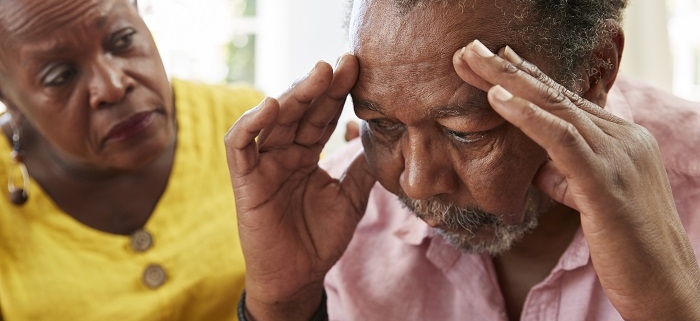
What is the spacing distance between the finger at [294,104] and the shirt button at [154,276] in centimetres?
51

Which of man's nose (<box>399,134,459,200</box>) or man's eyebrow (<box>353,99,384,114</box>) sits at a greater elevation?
man's eyebrow (<box>353,99,384,114</box>)

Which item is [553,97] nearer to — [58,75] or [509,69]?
[509,69]

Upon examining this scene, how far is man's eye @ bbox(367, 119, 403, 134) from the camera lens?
1375mm

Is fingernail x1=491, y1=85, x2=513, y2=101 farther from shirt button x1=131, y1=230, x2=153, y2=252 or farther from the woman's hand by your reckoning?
shirt button x1=131, y1=230, x2=153, y2=252

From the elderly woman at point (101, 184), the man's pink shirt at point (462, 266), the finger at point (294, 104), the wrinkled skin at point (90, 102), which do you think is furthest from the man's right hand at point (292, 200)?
the wrinkled skin at point (90, 102)

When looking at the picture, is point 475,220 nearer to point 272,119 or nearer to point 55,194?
point 272,119

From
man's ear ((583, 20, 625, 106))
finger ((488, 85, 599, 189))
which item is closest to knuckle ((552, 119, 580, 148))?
finger ((488, 85, 599, 189))

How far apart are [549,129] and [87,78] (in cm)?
111

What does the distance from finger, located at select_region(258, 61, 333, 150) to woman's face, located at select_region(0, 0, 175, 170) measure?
44cm

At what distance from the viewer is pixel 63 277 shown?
73.2 inches

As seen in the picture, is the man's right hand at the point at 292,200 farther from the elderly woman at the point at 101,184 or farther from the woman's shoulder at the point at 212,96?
the woman's shoulder at the point at 212,96

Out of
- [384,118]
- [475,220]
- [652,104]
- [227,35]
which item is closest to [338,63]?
A: [384,118]

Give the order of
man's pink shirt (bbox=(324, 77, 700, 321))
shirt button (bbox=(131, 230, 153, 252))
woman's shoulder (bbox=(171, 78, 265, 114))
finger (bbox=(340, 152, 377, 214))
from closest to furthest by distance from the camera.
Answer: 1. man's pink shirt (bbox=(324, 77, 700, 321))
2. finger (bbox=(340, 152, 377, 214))
3. shirt button (bbox=(131, 230, 153, 252))
4. woman's shoulder (bbox=(171, 78, 265, 114))

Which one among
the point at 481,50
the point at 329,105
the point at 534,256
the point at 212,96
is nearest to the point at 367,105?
the point at 329,105
